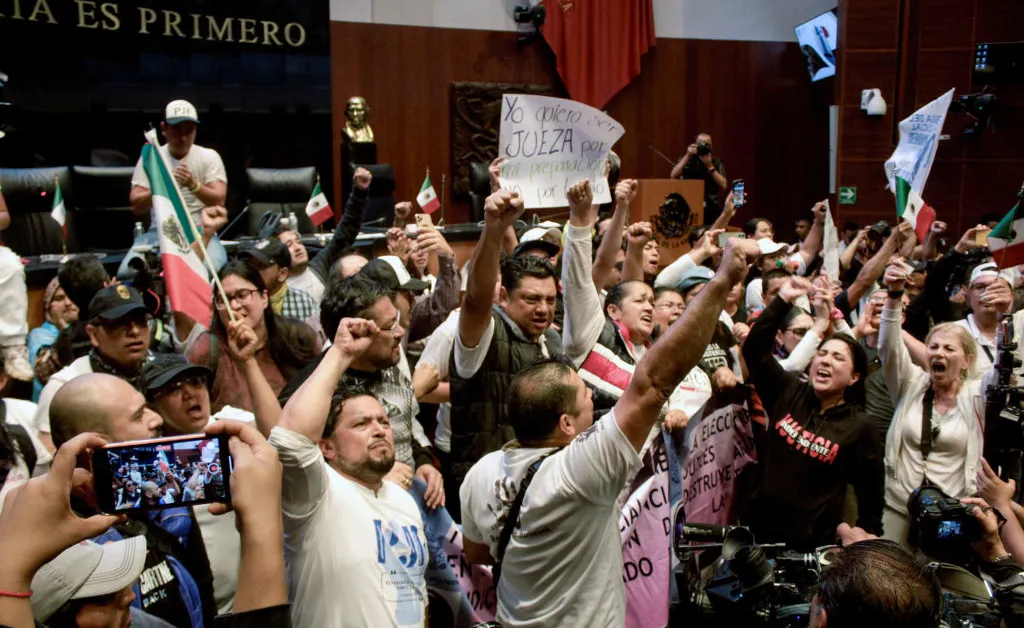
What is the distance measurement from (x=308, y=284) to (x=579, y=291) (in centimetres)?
205

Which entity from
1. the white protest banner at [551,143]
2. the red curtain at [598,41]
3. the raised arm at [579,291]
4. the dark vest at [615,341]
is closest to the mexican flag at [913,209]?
the white protest banner at [551,143]

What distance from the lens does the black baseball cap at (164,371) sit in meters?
2.68

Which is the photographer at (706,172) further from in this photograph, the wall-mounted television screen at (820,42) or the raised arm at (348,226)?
the raised arm at (348,226)

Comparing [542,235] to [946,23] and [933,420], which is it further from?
[946,23]

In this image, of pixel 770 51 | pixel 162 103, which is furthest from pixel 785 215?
pixel 162 103

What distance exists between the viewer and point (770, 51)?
44.6ft

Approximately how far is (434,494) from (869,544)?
57.1 inches

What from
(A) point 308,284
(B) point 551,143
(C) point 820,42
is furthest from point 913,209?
(C) point 820,42

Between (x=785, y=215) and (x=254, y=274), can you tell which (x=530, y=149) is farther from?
(x=785, y=215)

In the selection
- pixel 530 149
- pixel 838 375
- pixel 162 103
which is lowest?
pixel 838 375

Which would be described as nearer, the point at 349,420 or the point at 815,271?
the point at 349,420

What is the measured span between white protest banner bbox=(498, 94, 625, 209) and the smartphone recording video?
7.79 feet

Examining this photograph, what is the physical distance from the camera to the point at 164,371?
2717 millimetres

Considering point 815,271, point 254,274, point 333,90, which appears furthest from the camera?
point 333,90
